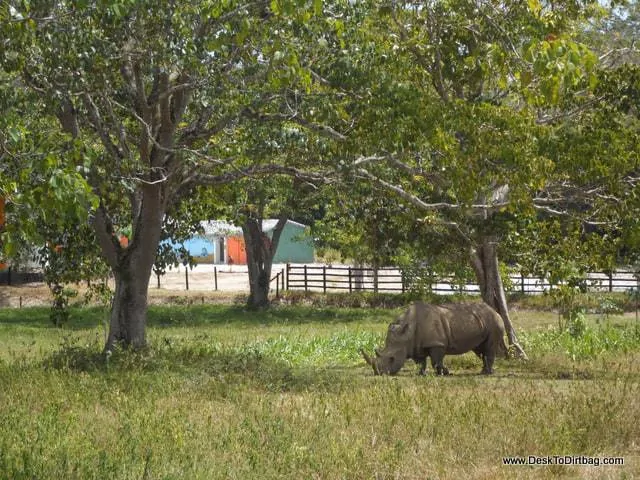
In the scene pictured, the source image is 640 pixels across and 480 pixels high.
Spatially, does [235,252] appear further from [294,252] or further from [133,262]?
[133,262]

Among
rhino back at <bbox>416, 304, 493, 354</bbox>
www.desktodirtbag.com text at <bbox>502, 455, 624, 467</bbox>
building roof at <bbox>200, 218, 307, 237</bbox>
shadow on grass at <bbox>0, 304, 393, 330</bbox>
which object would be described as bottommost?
www.desktodirtbag.com text at <bbox>502, 455, 624, 467</bbox>

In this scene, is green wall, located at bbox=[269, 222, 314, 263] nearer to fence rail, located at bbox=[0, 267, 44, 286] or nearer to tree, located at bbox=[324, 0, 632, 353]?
fence rail, located at bbox=[0, 267, 44, 286]

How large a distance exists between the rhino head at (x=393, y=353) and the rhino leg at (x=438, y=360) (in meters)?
0.55

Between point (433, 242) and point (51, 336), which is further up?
point (433, 242)

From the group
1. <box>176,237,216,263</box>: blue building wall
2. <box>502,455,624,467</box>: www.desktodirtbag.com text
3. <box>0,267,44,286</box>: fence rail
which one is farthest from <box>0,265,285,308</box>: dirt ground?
<box>502,455,624,467</box>: www.desktodirtbag.com text

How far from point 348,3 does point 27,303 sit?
30853mm

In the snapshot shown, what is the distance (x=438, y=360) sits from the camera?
61.3 feet

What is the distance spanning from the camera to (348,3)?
605 inches

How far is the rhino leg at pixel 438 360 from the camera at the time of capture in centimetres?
1862

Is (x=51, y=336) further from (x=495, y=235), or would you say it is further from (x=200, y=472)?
(x=200, y=472)

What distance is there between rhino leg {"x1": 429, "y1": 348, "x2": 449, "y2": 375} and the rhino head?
0.55 metres

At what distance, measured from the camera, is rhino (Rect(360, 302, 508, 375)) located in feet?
60.2

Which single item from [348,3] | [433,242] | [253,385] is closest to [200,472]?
[253,385]

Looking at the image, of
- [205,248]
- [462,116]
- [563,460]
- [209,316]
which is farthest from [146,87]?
[205,248]
